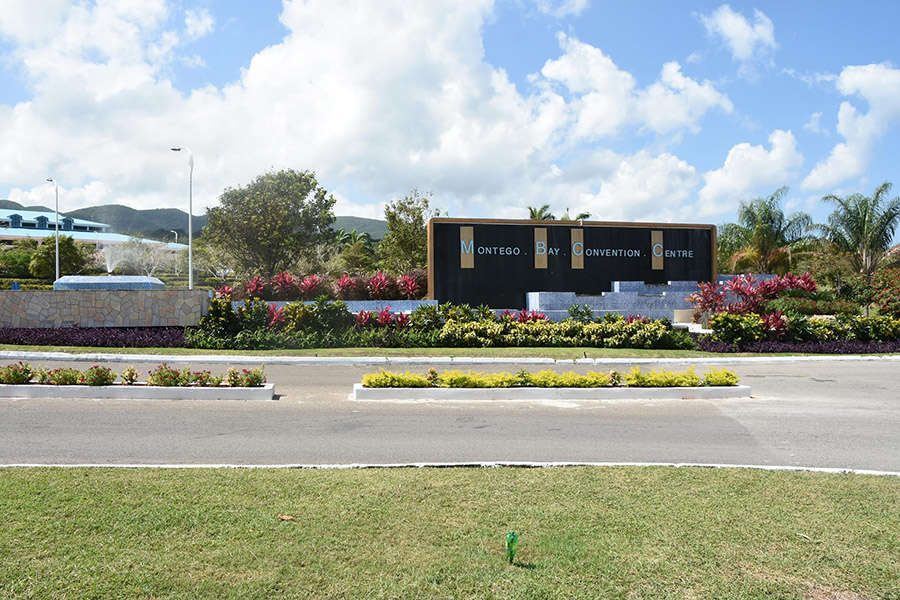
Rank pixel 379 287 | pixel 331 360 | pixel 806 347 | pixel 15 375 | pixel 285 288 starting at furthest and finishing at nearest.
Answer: pixel 379 287
pixel 285 288
pixel 806 347
pixel 331 360
pixel 15 375

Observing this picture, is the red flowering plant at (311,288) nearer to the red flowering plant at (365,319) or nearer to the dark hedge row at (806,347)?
the red flowering plant at (365,319)

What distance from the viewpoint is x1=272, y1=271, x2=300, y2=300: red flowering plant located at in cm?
2203

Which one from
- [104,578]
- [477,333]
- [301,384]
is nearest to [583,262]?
[477,333]

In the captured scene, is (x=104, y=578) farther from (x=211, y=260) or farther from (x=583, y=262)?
(x=211, y=260)

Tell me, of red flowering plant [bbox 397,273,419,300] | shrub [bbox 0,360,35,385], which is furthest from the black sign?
shrub [bbox 0,360,35,385]

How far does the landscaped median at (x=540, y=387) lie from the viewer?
1130 centimetres

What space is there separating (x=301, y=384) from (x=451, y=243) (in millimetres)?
12507

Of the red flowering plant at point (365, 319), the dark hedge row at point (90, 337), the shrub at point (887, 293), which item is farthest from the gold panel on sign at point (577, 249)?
the dark hedge row at point (90, 337)

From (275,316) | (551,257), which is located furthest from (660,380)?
(551,257)

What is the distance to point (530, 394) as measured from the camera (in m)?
11.4

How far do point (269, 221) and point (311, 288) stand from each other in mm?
17361

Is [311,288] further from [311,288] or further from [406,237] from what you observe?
[406,237]

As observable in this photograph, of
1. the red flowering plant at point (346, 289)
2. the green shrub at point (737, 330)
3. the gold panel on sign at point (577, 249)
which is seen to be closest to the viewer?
the green shrub at point (737, 330)

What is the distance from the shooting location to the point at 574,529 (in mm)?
4863
